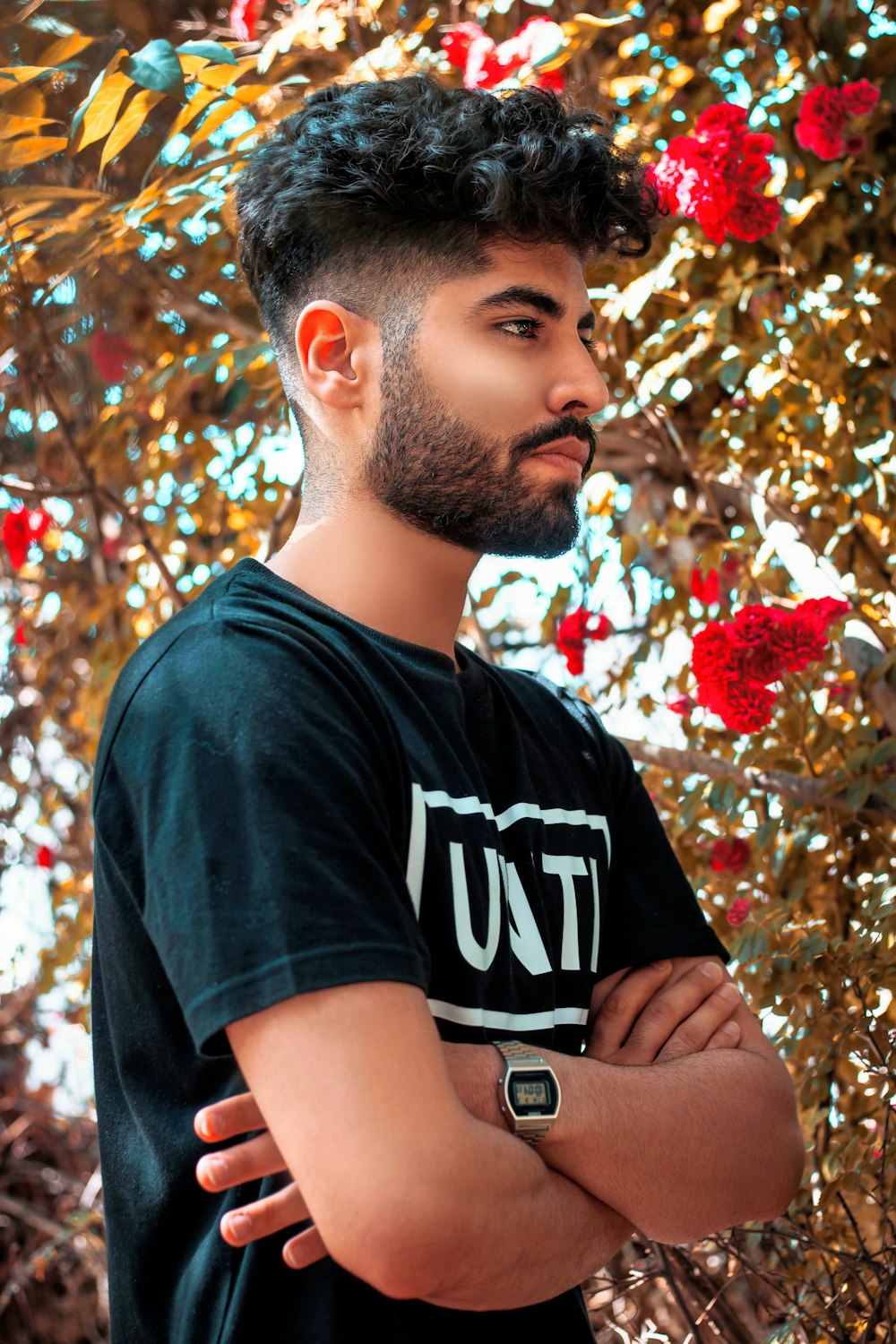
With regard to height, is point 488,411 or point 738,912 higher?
point 488,411

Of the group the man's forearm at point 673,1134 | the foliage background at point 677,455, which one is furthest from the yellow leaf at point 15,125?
the man's forearm at point 673,1134

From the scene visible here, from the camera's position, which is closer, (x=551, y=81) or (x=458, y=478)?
(x=458, y=478)

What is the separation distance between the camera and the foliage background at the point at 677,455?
1.70 meters

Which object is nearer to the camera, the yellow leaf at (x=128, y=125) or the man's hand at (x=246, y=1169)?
the man's hand at (x=246, y=1169)

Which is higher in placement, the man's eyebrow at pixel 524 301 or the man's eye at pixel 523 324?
the man's eyebrow at pixel 524 301

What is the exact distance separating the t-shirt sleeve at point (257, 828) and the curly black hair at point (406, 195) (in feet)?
1.39

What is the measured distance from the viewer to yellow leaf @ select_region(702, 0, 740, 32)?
2.18m

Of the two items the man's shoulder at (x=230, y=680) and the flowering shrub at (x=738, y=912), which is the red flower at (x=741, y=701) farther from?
the man's shoulder at (x=230, y=680)

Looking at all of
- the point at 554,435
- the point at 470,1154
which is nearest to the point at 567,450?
the point at 554,435

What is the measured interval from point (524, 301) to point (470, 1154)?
80cm

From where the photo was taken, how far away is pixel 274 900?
35.5 inches

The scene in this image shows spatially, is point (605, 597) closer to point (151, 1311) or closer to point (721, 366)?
point (721, 366)

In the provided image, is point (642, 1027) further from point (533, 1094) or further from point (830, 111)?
point (830, 111)

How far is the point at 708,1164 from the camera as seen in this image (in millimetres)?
1112
